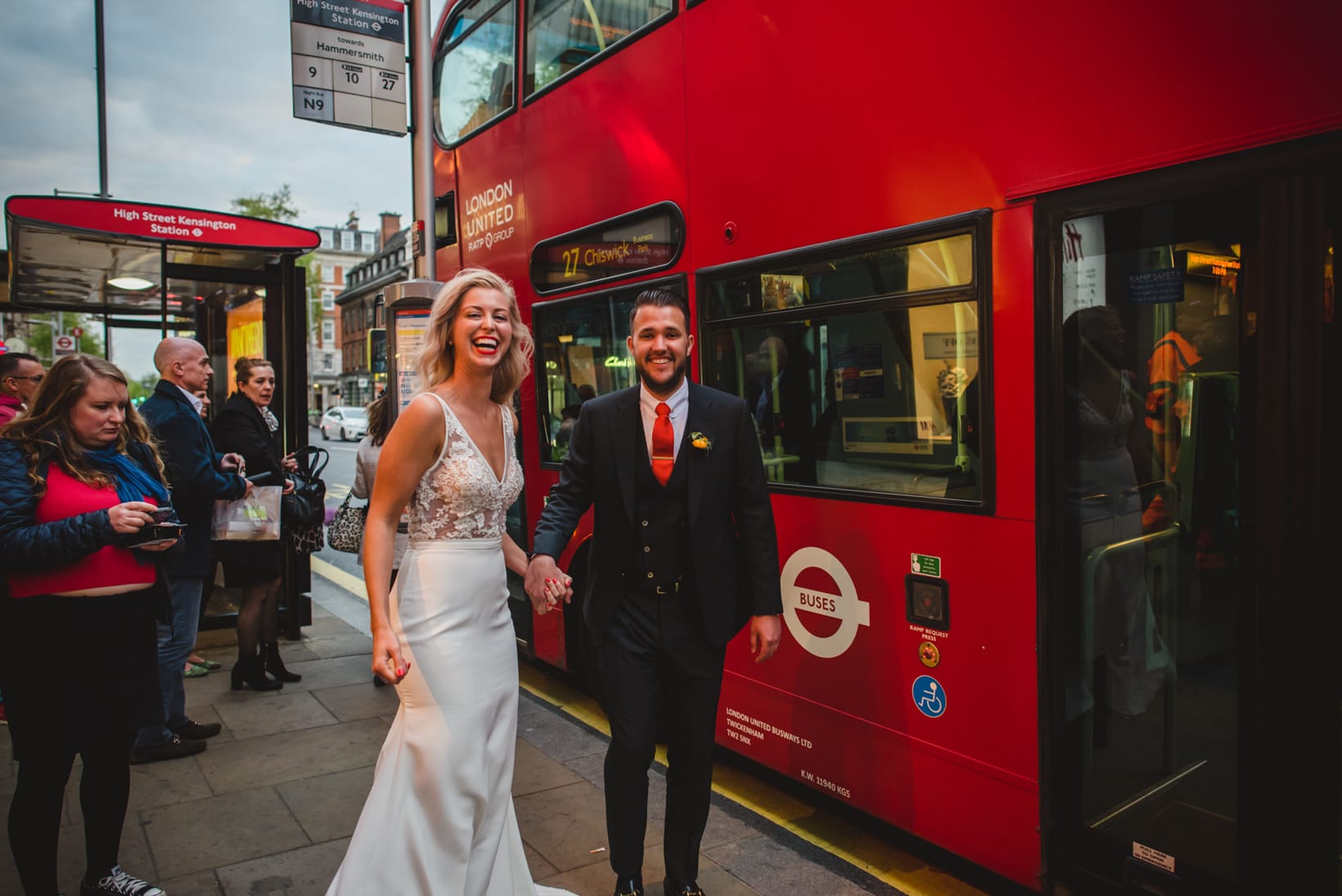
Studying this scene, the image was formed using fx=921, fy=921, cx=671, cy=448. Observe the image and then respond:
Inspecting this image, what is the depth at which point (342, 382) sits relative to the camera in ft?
251

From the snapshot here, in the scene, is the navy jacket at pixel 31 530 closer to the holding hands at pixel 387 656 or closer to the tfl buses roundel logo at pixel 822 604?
the holding hands at pixel 387 656

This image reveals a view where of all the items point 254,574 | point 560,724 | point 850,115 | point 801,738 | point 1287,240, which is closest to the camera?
point 1287,240

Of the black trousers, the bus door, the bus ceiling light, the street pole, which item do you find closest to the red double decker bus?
the bus door

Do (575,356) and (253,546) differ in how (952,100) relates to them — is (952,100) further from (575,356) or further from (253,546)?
(253,546)

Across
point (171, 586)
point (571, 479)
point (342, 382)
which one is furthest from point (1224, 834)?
point (342, 382)

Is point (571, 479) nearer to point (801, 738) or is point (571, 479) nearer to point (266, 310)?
point (801, 738)

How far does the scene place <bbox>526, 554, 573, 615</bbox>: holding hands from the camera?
8.71 feet

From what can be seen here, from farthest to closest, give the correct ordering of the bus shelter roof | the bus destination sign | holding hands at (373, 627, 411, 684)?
the bus shelter roof
the bus destination sign
holding hands at (373, 627, 411, 684)

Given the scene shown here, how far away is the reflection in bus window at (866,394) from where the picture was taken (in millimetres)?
2932

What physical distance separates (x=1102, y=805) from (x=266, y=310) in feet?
21.6

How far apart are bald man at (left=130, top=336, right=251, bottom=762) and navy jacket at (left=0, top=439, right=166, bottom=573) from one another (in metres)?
1.60

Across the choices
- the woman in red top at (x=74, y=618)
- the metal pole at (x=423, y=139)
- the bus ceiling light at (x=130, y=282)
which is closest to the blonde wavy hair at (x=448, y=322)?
the woman in red top at (x=74, y=618)

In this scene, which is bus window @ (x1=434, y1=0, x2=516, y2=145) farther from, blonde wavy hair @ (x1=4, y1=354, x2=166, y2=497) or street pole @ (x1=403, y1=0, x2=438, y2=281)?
blonde wavy hair @ (x1=4, y1=354, x2=166, y2=497)

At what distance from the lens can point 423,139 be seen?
6.02 meters
